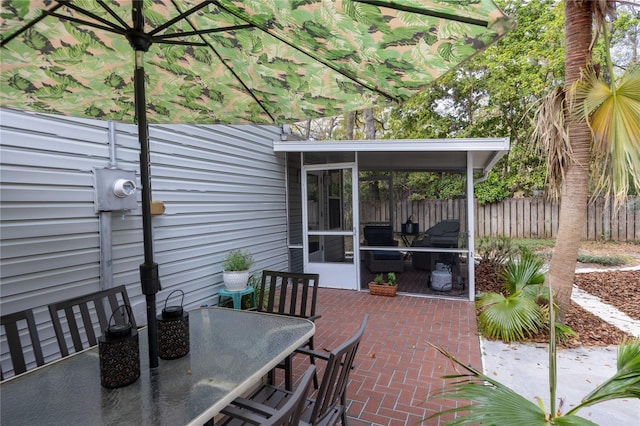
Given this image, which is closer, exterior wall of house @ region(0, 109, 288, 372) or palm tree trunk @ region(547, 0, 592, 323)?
exterior wall of house @ region(0, 109, 288, 372)

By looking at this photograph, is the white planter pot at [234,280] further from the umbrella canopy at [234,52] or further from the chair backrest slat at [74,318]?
the umbrella canopy at [234,52]

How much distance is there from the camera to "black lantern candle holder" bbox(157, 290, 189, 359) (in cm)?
175

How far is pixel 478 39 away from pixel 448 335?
347cm

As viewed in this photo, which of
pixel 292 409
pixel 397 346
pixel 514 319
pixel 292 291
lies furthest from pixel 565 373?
pixel 292 409

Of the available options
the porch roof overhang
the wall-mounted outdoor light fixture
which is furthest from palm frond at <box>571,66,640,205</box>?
the wall-mounted outdoor light fixture

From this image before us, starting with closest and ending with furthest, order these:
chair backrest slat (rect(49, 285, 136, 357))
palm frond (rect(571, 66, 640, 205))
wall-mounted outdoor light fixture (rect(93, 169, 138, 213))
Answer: chair backrest slat (rect(49, 285, 136, 357)) < palm frond (rect(571, 66, 640, 205)) < wall-mounted outdoor light fixture (rect(93, 169, 138, 213))

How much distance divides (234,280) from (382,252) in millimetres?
2947

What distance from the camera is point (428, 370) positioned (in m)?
3.21

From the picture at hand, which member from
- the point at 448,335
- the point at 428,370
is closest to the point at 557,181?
the point at 448,335

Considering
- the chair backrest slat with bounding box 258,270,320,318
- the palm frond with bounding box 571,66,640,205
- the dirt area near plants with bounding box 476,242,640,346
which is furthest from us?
the dirt area near plants with bounding box 476,242,640,346

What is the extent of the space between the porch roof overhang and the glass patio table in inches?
156

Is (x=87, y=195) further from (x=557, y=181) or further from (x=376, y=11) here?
(x=557, y=181)

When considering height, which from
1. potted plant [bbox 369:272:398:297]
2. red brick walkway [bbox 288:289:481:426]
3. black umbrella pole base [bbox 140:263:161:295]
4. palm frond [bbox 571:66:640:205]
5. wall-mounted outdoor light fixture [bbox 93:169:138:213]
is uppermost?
palm frond [bbox 571:66:640:205]

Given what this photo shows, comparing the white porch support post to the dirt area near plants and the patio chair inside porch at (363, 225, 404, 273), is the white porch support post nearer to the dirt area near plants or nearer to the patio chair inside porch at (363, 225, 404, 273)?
the dirt area near plants
